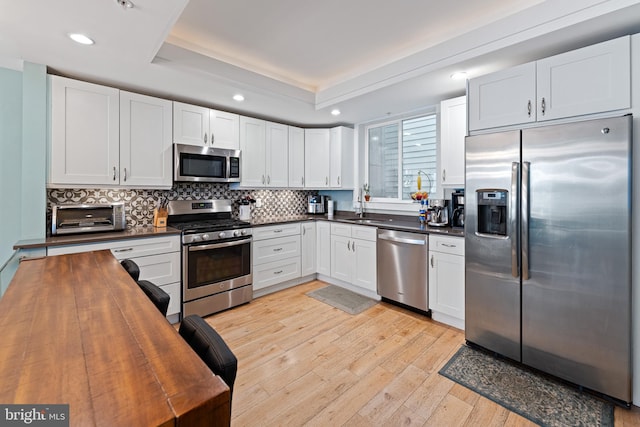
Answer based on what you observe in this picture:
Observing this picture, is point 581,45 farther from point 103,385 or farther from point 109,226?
point 109,226

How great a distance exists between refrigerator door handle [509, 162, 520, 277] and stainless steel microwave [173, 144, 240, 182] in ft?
9.24

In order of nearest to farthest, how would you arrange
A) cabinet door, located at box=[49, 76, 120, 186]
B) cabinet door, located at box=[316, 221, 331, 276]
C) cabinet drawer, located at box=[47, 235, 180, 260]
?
cabinet drawer, located at box=[47, 235, 180, 260] < cabinet door, located at box=[49, 76, 120, 186] < cabinet door, located at box=[316, 221, 331, 276]

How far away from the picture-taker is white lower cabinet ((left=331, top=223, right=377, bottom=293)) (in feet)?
11.7

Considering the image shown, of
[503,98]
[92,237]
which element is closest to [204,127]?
[92,237]

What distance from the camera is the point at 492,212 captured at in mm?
2332

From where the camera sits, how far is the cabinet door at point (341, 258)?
12.6 ft

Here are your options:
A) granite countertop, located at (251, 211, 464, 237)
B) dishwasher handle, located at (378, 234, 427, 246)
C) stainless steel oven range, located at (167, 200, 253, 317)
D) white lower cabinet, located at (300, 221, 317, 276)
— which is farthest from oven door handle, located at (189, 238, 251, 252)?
dishwasher handle, located at (378, 234, 427, 246)

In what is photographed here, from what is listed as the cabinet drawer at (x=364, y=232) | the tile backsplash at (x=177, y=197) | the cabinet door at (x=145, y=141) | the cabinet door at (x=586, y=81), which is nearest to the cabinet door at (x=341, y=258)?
the cabinet drawer at (x=364, y=232)

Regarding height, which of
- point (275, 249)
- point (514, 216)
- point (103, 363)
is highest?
point (514, 216)

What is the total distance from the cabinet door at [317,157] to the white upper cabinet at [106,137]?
1.92 metres

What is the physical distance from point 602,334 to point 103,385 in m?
2.60

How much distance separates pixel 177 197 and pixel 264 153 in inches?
47.7

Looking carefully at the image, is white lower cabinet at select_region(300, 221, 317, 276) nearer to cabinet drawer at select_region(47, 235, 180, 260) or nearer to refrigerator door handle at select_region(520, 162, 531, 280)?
cabinet drawer at select_region(47, 235, 180, 260)

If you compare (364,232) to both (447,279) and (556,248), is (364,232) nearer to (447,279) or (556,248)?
(447,279)
